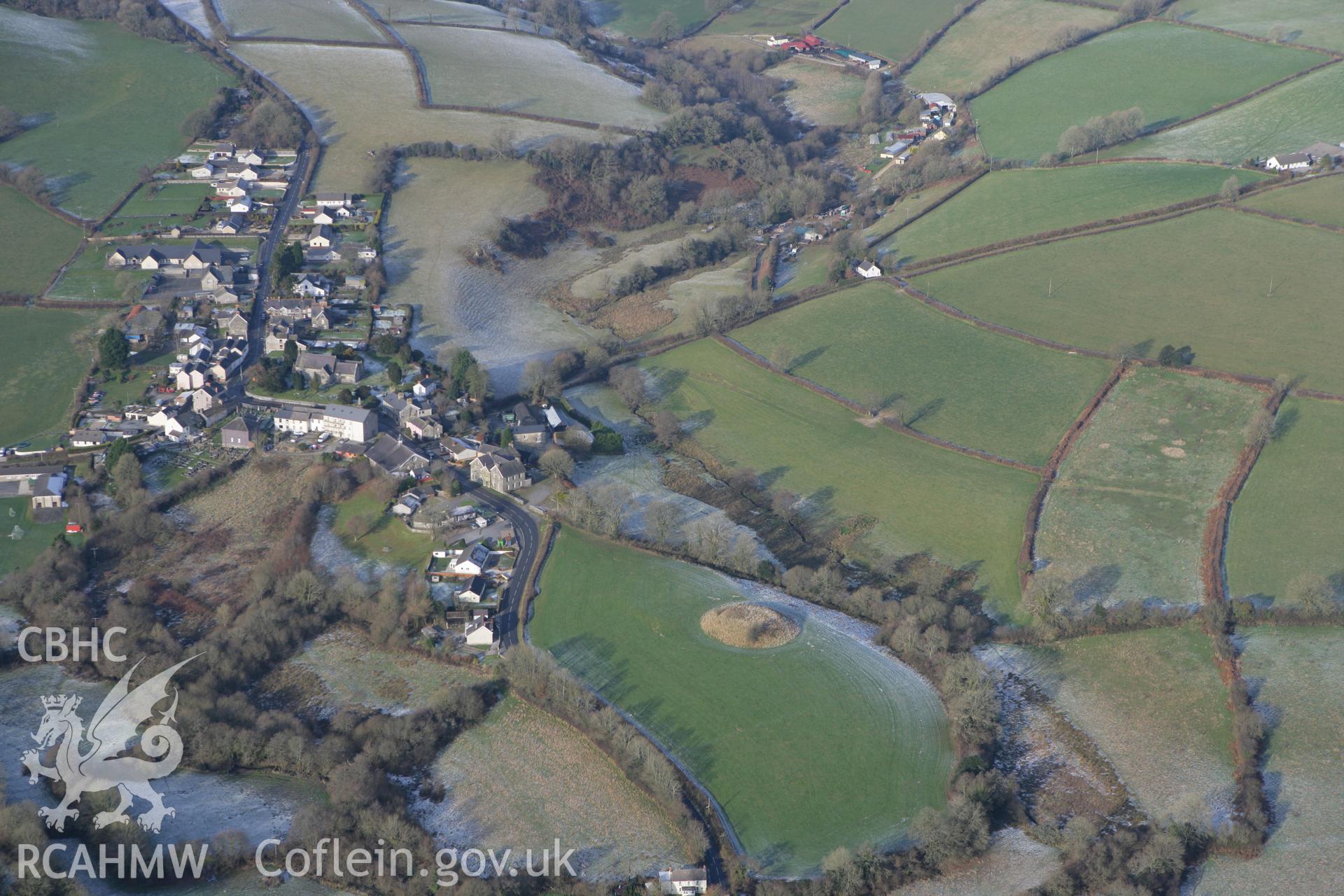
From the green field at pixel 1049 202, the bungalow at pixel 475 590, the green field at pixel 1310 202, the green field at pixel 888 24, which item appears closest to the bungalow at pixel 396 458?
the bungalow at pixel 475 590

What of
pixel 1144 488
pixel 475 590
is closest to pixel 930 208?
pixel 1144 488

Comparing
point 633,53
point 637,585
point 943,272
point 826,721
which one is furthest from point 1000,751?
point 633,53

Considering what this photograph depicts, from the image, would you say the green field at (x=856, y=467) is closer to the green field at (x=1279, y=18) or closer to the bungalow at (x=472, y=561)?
the bungalow at (x=472, y=561)

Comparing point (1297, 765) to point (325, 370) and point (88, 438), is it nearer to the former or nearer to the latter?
point (325, 370)

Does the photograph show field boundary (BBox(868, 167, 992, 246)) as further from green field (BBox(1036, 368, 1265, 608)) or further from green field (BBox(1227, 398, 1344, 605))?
green field (BBox(1227, 398, 1344, 605))

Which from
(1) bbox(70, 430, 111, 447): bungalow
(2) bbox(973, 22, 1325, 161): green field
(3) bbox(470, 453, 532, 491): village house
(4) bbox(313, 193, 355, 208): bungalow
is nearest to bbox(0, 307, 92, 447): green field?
(1) bbox(70, 430, 111, 447): bungalow
